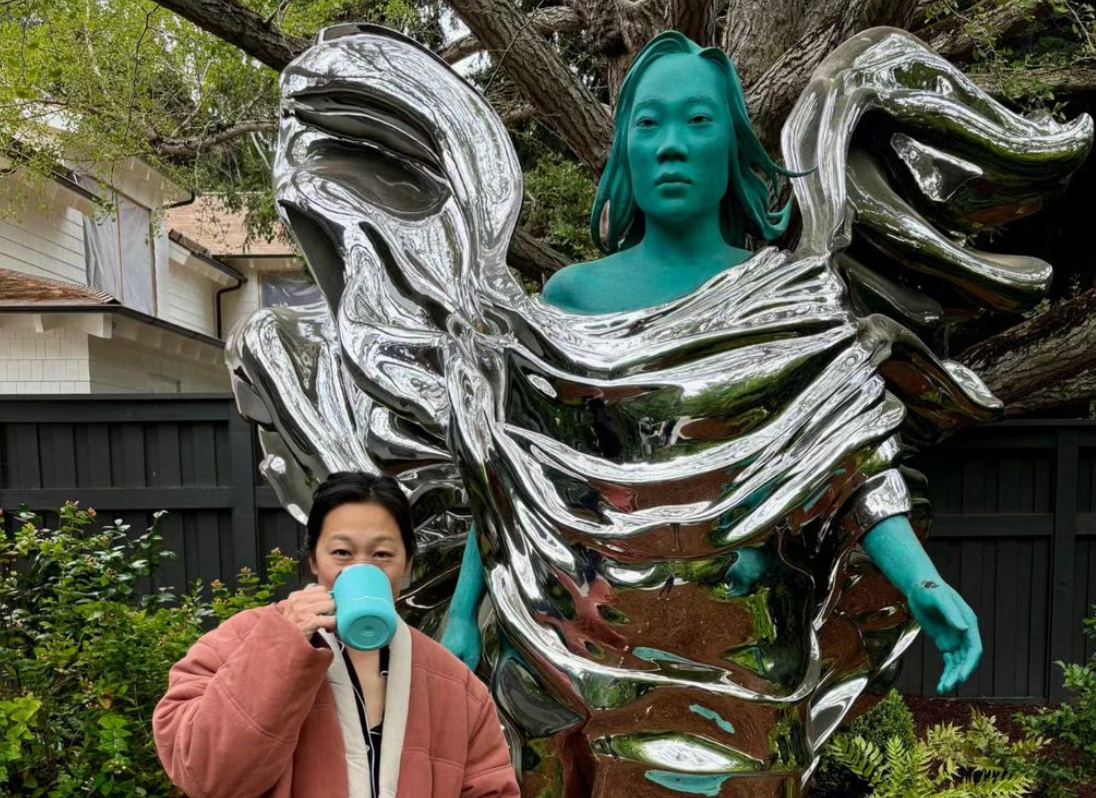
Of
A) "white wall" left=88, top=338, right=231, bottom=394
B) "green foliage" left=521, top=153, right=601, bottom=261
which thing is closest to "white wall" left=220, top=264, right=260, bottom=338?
"white wall" left=88, top=338, right=231, bottom=394

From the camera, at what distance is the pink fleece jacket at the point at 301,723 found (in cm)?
112

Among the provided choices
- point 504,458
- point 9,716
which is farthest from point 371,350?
point 9,716

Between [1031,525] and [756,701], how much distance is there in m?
4.85

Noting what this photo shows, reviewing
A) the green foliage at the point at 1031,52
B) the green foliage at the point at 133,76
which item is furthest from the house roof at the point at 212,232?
the green foliage at the point at 1031,52

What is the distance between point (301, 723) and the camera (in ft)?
3.78

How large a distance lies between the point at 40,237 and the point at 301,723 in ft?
32.1

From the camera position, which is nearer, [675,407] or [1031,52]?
[675,407]

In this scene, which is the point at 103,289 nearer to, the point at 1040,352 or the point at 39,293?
the point at 39,293

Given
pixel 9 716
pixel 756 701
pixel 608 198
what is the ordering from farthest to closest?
pixel 9 716 < pixel 608 198 < pixel 756 701

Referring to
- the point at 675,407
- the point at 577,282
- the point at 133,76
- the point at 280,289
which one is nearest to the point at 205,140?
the point at 133,76

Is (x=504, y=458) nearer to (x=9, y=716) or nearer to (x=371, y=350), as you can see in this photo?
(x=371, y=350)

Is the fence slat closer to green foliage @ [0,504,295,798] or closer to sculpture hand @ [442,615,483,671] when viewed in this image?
green foliage @ [0,504,295,798]

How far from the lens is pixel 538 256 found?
5023 mm

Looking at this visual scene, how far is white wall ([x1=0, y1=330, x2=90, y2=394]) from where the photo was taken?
8398 mm
